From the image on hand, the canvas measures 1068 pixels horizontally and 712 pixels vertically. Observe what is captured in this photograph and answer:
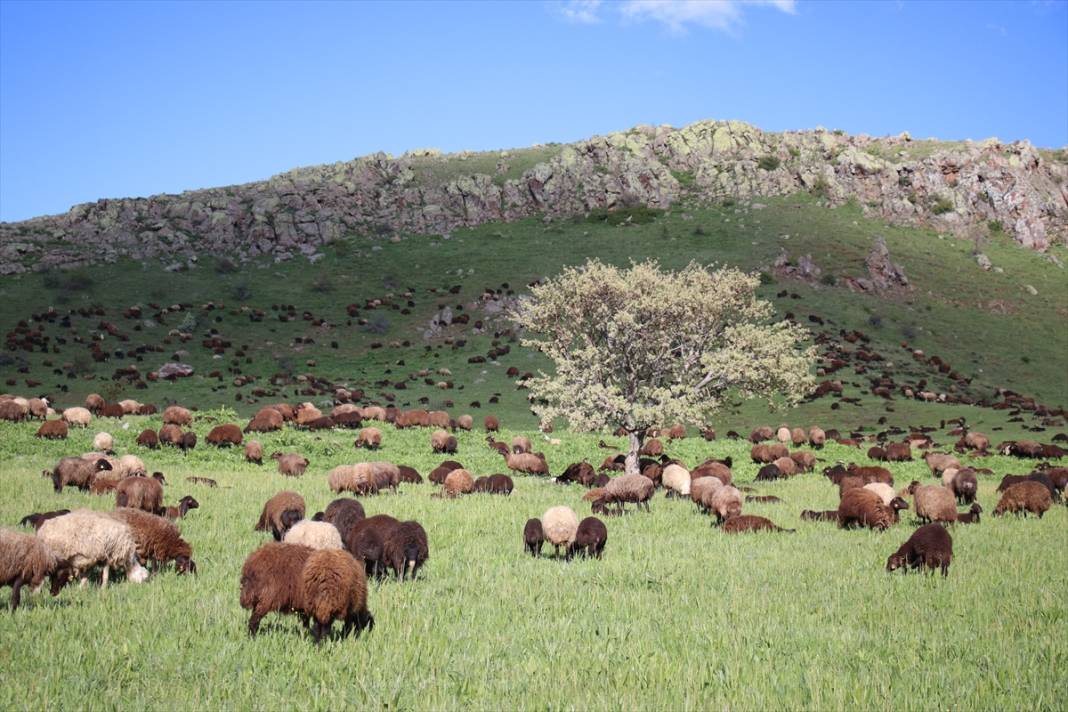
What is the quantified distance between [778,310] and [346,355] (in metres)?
37.1

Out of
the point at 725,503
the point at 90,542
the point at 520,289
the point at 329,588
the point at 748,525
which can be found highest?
the point at 520,289

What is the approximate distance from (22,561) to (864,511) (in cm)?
1831

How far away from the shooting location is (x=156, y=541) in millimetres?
13969

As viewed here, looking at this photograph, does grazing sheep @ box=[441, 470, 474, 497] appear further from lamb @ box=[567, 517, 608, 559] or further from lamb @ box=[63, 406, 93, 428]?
lamb @ box=[63, 406, 93, 428]

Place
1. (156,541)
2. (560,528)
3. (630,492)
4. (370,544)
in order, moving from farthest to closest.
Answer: (630,492) < (560,528) < (370,544) < (156,541)

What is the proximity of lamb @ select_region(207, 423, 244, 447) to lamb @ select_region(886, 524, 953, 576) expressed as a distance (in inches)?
983

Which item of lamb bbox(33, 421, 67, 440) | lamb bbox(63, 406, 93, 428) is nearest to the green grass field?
lamb bbox(33, 421, 67, 440)

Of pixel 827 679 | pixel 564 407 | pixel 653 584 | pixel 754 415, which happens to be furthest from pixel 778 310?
pixel 827 679

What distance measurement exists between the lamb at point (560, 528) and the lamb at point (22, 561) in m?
9.33

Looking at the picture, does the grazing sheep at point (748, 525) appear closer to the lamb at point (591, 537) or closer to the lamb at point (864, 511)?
the lamb at point (864, 511)

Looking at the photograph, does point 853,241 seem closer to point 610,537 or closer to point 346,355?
point 346,355

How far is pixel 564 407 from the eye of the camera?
30.4m

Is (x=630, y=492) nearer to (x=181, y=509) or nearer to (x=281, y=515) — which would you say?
(x=281, y=515)

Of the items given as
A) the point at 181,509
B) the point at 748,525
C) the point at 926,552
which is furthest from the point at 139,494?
the point at 926,552
